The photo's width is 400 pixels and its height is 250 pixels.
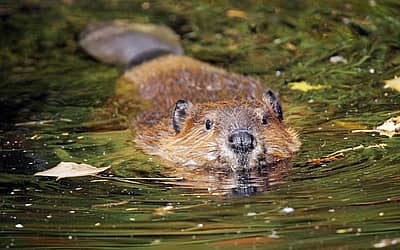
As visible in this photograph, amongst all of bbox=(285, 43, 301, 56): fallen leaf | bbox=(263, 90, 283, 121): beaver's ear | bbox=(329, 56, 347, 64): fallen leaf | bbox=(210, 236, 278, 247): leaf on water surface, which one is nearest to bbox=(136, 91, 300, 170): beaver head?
bbox=(263, 90, 283, 121): beaver's ear

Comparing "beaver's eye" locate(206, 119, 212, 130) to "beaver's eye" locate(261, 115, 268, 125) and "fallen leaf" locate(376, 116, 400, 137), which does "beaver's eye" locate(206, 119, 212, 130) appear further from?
"fallen leaf" locate(376, 116, 400, 137)

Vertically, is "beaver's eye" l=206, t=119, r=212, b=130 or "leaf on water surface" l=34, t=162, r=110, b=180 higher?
"beaver's eye" l=206, t=119, r=212, b=130

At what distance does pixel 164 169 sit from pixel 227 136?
0.46 metres

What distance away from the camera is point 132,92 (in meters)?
7.60

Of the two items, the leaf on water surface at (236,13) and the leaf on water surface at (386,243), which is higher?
the leaf on water surface at (236,13)

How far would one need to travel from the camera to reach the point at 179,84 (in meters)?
7.27

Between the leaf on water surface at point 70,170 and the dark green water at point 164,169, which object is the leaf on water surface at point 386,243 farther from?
the leaf on water surface at point 70,170

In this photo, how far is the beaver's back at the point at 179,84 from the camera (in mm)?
6949

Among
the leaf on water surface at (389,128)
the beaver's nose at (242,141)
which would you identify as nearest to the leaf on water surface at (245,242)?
the beaver's nose at (242,141)

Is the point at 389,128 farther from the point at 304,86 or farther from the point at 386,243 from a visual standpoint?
the point at 386,243

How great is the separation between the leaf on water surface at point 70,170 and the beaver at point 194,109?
0.51m

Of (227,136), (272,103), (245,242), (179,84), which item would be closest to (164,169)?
(227,136)

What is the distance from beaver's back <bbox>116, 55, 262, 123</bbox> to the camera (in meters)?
6.95

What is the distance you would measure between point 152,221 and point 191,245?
0.44 metres
